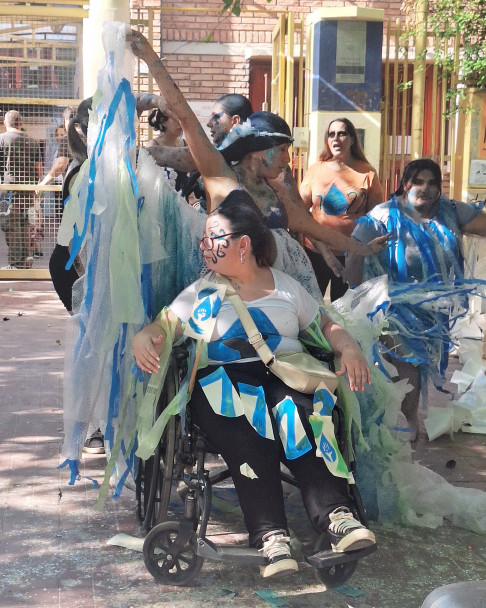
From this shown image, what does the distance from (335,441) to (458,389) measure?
269cm

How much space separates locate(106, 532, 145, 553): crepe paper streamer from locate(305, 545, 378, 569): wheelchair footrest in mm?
774

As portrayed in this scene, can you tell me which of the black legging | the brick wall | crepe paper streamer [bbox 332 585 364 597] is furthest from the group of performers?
the brick wall

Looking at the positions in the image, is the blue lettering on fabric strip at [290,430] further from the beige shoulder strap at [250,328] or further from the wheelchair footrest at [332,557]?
the wheelchair footrest at [332,557]

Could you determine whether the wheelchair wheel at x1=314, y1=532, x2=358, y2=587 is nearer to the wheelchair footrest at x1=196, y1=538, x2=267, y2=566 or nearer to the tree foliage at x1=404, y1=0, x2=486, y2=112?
the wheelchair footrest at x1=196, y1=538, x2=267, y2=566

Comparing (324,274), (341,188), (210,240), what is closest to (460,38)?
(341,188)

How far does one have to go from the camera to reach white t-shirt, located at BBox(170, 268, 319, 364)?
3.61 meters

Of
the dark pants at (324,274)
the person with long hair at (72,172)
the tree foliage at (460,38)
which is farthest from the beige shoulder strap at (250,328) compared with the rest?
the tree foliage at (460,38)

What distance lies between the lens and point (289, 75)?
30.5 ft

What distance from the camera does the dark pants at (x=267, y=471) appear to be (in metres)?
3.40

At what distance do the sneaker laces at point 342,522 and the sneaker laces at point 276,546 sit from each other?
169mm

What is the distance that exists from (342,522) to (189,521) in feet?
1.81

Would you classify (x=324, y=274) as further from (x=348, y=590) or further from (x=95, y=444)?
(x=348, y=590)

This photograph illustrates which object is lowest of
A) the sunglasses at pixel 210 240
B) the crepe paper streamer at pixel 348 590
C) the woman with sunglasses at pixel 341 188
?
the crepe paper streamer at pixel 348 590

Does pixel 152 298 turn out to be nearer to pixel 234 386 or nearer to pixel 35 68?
pixel 234 386
